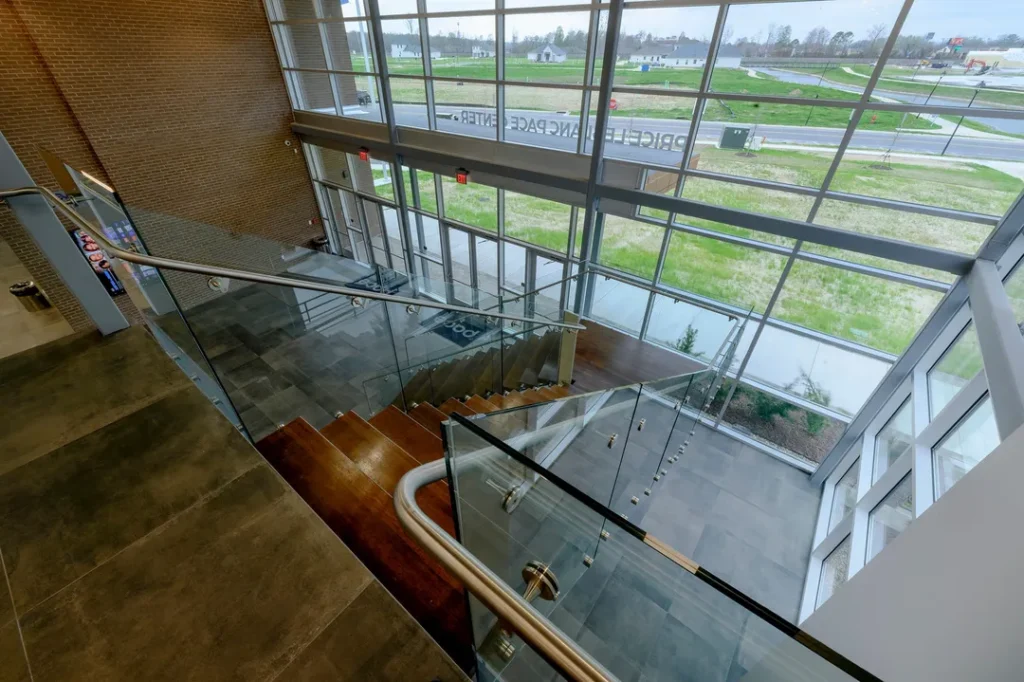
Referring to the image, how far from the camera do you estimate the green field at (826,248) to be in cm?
391

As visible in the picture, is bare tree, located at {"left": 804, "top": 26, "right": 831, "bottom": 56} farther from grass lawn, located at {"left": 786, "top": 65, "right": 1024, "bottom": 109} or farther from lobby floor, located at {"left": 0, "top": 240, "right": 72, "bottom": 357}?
lobby floor, located at {"left": 0, "top": 240, "right": 72, "bottom": 357}

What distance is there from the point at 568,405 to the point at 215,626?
192 cm

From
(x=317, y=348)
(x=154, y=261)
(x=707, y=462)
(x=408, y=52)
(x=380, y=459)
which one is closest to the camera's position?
(x=154, y=261)

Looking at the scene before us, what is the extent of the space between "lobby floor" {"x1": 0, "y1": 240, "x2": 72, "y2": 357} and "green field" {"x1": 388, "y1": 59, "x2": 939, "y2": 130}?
589cm

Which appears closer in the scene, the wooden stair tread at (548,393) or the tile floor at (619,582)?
the tile floor at (619,582)

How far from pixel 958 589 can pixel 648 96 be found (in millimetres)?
5144

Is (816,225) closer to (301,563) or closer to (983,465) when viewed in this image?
(983,465)

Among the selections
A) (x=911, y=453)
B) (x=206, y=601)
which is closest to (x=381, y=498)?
(x=206, y=601)

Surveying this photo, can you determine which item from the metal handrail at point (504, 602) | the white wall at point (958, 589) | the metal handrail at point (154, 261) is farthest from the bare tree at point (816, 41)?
the metal handrail at point (504, 602)

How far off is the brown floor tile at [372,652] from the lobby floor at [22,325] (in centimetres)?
401

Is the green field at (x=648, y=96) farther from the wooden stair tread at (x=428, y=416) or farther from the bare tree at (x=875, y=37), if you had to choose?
the wooden stair tread at (x=428, y=416)

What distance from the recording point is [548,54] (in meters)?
5.60

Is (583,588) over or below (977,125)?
below

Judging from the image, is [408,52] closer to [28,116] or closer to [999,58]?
[28,116]
